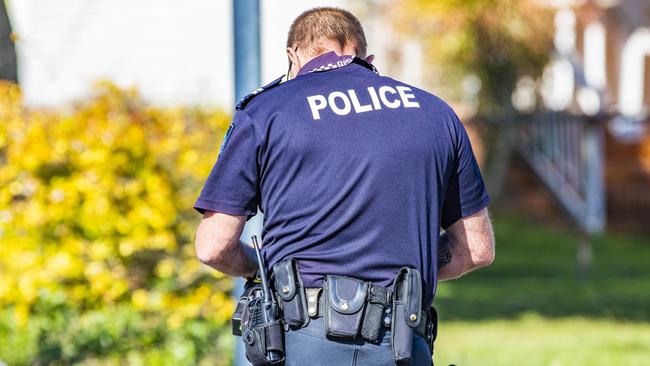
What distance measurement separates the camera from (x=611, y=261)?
13.3m

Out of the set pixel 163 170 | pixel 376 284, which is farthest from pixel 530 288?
pixel 376 284

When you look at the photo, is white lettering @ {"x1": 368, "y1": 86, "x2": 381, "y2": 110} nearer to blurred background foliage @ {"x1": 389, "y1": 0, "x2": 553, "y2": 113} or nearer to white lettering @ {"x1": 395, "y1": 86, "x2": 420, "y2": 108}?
white lettering @ {"x1": 395, "y1": 86, "x2": 420, "y2": 108}

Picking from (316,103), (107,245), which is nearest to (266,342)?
(316,103)

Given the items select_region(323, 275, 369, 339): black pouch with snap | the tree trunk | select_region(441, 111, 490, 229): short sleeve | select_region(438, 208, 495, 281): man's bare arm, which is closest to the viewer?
select_region(323, 275, 369, 339): black pouch with snap

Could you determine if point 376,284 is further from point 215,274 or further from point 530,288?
point 530,288

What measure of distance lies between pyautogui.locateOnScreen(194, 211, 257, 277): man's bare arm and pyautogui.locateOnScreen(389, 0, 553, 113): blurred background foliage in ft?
38.4

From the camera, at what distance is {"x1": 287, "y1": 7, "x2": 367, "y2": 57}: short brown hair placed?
3611 mm

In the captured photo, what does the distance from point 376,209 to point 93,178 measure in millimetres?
4042

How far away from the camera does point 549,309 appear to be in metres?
10.0

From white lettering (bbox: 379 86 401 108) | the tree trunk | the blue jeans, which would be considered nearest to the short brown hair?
white lettering (bbox: 379 86 401 108)

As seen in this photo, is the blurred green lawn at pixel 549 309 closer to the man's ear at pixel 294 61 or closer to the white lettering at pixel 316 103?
the man's ear at pixel 294 61

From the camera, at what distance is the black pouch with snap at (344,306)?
3365mm

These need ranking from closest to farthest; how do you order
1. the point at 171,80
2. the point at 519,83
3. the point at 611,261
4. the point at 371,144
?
the point at 371,144
the point at 171,80
the point at 611,261
the point at 519,83

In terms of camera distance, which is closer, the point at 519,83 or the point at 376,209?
the point at 376,209
